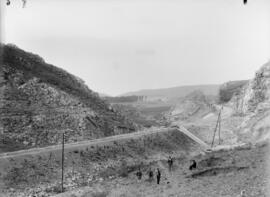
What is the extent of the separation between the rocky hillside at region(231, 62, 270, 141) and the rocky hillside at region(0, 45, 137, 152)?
50.2ft

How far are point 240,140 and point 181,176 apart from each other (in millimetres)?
26740

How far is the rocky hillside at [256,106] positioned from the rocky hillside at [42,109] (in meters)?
15.3

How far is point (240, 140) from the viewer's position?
59.2 metres

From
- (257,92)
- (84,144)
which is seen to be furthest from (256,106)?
(84,144)

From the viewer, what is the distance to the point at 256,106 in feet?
232

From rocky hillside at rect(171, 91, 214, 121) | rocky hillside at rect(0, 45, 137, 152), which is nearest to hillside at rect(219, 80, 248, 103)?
rocky hillside at rect(171, 91, 214, 121)

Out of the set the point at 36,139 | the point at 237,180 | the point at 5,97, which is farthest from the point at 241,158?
the point at 5,97

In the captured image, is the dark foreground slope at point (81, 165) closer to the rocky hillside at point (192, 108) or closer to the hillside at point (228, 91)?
the rocky hillside at point (192, 108)

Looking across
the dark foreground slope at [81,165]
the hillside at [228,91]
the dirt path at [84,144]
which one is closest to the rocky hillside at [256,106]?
the dirt path at [84,144]

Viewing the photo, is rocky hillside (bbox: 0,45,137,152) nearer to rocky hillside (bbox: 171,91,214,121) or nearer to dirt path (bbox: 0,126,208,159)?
dirt path (bbox: 0,126,208,159)

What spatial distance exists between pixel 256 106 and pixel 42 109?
112 ft

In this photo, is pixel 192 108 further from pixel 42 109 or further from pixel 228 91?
pixel 42 109

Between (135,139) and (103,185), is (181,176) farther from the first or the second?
(135,139)

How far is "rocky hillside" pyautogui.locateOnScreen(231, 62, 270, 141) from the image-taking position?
57319mm
